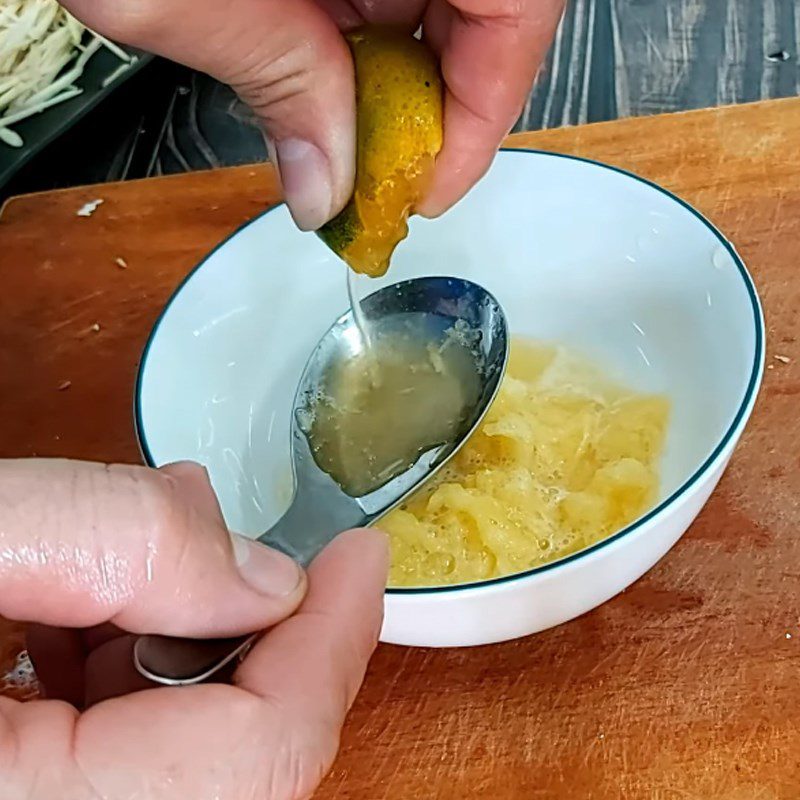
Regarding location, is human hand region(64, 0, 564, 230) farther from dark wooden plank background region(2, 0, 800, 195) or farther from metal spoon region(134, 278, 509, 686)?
dark wooden plank background region(2, 0, 800, 195)

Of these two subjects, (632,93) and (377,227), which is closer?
(377,227)

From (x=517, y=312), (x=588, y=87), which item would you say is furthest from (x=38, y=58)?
(x=517, y=312)

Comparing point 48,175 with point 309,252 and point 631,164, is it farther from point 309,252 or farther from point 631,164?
point 631,164

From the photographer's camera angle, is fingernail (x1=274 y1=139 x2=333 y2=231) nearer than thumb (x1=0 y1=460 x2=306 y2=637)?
No

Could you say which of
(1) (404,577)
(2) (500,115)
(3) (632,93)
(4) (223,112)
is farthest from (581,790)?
(4) (223,112)

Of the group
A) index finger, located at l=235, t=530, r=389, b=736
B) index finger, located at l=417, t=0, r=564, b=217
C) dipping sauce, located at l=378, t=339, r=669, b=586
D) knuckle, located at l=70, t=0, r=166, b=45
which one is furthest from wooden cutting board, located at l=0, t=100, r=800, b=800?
knuckle, located at l=70, t=0, r=166, b=45

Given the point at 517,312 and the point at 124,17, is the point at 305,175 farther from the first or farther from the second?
the point at 517,312
